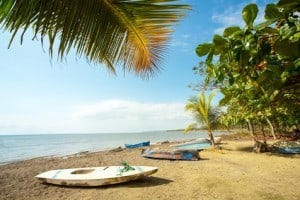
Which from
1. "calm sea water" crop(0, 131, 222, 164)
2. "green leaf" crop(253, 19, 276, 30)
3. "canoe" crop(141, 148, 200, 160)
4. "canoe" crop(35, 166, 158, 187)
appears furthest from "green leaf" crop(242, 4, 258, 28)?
"calm sea water" crop(0, 131, 222, 164)

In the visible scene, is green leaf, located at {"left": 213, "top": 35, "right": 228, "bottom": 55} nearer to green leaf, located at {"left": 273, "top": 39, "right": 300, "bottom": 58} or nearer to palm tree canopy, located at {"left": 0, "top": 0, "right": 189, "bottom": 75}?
green leaf, located at {"left": 273, "top": 39, "right": 300, "bottom": 58}

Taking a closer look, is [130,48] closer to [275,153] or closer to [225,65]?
[225,65]

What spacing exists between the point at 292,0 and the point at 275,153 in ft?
44.6

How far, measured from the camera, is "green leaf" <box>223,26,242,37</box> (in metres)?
0.97

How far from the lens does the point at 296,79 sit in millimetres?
1300

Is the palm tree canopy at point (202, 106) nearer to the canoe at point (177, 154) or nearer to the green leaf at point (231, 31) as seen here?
the canoe at point (177, 154)

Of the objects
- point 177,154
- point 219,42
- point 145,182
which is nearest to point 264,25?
point 219,42

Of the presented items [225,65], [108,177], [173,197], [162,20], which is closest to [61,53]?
[162,20]

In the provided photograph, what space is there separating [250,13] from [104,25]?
1.52 meters

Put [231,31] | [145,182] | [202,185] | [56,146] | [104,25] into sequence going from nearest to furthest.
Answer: [231,31] < [104,25] < [202,185] < [145,182] < [56,146]

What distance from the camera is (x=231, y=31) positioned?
0.99 metres

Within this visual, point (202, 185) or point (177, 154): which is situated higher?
point (177, 154)

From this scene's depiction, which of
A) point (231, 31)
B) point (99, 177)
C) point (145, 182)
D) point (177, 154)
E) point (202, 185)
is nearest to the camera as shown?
point (231, 31)

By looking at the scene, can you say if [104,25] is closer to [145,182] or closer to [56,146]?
[145,182]
